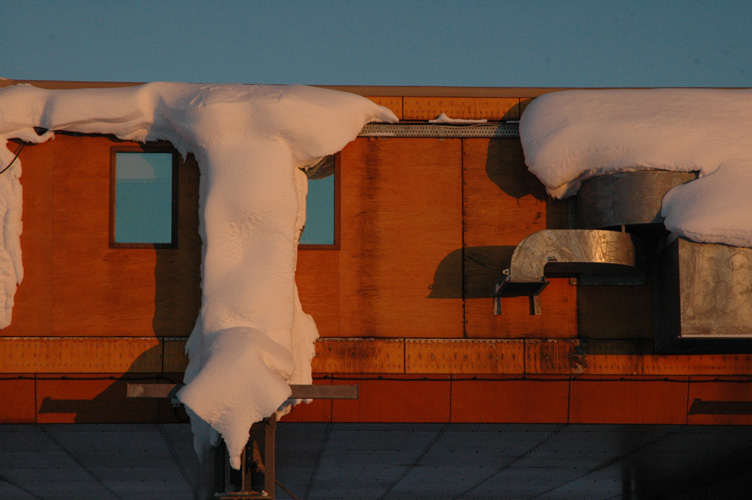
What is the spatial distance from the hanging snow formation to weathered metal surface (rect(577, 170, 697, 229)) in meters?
2.97

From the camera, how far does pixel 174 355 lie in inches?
457

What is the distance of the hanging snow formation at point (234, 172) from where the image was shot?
10875mm

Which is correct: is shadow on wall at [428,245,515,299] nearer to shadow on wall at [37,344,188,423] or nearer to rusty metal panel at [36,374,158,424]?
shadow on wall at [37,344,188,423]

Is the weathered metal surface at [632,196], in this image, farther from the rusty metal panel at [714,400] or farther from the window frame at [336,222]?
the window frame at [336,222]

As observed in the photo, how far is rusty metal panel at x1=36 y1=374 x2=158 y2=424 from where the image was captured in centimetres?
1143

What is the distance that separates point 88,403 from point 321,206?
12.9 feet

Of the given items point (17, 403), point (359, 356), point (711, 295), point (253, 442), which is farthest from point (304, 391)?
point (711, 295)

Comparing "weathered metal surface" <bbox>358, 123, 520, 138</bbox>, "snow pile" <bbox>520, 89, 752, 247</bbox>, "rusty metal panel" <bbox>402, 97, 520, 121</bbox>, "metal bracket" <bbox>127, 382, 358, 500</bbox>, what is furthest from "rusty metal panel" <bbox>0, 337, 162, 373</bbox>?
"snow pile" <bbox>520, 89, 752, 247</bbox>

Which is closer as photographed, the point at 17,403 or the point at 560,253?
the point at 560,253

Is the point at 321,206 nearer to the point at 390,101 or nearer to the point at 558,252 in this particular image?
the point at 390,101

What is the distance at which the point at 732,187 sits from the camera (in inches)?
438

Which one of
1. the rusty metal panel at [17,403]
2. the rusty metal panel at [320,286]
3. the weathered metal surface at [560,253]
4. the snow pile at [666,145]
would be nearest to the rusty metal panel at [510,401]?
the weathered metal surface at [560,253]

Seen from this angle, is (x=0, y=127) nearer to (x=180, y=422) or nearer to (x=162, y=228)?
(x=162, y=228)

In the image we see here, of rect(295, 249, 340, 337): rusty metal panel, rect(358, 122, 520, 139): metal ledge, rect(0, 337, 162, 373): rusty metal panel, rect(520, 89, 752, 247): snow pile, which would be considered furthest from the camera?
rect(358, 122, 520, 139): metal ledge
